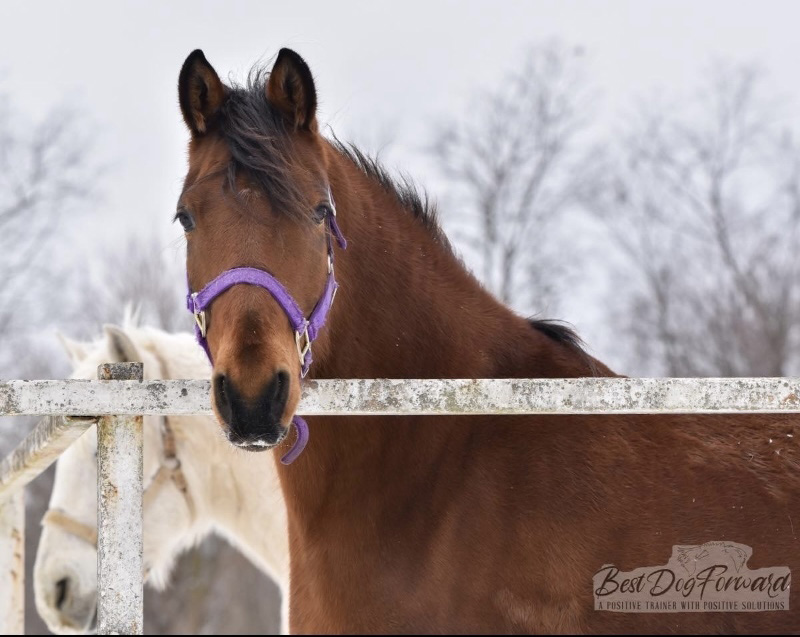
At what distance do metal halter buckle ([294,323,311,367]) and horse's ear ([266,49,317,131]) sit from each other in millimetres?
804

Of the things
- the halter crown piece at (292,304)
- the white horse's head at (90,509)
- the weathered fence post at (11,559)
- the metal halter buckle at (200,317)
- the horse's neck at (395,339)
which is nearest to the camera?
the halter crown piece at (292,304)

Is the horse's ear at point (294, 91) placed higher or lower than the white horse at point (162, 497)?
higher

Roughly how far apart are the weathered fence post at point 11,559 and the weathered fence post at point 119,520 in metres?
1.34

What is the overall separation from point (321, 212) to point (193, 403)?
0.78 m

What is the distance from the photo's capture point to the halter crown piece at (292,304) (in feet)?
9.68

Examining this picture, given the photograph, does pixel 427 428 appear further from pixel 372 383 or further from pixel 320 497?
pixel 372 383

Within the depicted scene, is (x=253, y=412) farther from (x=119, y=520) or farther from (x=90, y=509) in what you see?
(x=90, y=509)

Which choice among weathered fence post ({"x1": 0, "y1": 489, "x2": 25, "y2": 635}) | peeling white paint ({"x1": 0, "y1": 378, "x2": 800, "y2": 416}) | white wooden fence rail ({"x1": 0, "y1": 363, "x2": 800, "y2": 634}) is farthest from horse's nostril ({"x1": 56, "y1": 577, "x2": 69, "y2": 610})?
A: peeling white paint ({"x1": 0, "y1": 378, "x2": 800, "y2": 416})

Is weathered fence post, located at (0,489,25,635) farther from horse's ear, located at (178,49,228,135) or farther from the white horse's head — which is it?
horse's ear, located at (178,49,228,135)

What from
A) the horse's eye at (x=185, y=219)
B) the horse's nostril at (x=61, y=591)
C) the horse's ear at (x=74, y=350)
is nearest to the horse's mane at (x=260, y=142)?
the horse's eye at (x=185, y=219)

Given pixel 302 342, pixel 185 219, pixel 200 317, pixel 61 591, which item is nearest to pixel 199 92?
pixel 185 219

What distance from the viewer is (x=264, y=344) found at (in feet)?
9.22

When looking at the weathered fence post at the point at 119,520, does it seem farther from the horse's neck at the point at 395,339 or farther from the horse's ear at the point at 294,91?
the horse's ear at the point at 294,91

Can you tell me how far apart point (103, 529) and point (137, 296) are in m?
16.9
